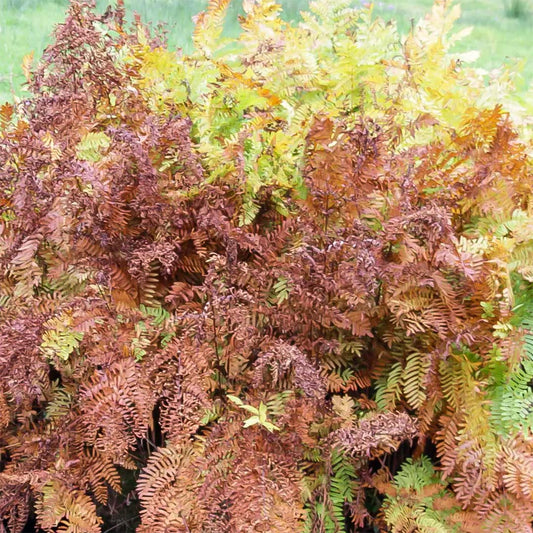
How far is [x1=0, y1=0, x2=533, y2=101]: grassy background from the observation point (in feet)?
19.9

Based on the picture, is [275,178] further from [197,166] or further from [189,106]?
[189,106]

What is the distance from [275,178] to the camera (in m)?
1.91

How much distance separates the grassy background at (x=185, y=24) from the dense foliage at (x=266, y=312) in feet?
12.2

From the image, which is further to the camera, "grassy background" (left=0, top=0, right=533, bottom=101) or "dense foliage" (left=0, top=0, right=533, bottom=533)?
"grassy background" (left=0, top=0, right=533, bottom=101)

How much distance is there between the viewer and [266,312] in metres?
1.82

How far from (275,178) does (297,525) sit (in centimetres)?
90

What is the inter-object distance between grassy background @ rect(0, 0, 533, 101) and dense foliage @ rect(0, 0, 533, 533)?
3729 mm

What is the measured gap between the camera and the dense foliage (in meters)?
1.69

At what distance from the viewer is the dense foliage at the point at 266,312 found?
1.69m

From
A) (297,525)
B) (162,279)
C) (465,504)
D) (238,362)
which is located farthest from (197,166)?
(465,504)

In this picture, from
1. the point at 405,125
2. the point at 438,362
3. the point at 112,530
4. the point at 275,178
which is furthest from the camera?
the point at 112,530

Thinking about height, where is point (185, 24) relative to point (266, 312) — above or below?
below

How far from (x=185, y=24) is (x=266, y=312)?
5.51 meters

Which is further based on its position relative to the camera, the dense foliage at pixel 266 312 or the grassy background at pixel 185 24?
the grassy background at pixel 185 24
